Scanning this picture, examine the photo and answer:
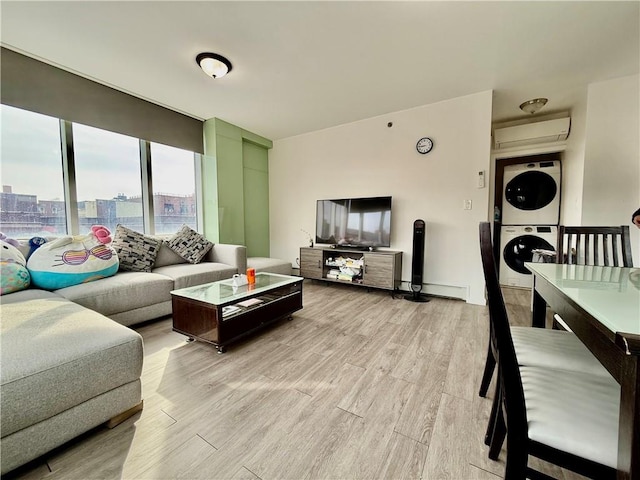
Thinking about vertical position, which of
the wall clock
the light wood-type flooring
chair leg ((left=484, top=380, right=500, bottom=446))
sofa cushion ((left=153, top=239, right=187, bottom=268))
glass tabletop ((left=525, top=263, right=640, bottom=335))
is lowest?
the light wood-type flooring

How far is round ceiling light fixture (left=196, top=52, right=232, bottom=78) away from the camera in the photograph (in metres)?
2.28

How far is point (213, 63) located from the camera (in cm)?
231

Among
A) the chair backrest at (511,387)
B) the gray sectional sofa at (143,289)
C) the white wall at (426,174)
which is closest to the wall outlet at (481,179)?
the white wall at (426,174)

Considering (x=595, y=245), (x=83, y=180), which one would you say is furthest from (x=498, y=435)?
(x=83, y=180)

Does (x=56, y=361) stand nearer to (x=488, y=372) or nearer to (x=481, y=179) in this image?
(x=488, y=372)

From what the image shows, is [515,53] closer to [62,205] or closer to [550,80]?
[550,80]

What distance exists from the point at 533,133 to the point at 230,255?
4281 mm

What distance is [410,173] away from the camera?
343 centimetres

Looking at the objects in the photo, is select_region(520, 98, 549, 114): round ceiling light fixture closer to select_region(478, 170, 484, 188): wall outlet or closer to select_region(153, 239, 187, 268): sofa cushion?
select_region(478, 170, 484, 188): wall outlet

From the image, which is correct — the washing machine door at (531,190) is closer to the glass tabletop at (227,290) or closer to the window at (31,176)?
the glass tabletop at (227,290)

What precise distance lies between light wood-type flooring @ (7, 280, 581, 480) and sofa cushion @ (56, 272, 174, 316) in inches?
11.7

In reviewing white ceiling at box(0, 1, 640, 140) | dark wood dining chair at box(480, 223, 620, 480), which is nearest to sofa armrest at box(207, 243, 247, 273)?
white ceiling at box(0, 1, 640, 140)

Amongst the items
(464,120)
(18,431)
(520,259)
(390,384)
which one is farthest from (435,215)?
(18,431)

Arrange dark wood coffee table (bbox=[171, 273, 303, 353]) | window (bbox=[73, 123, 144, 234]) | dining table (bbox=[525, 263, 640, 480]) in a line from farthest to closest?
window (bbox=[73, 123, 144, 234])
dark wood coffee table (bbox=[171, 273, 303, 353])
dining table (bbox=[525, 263, 640, 480])
